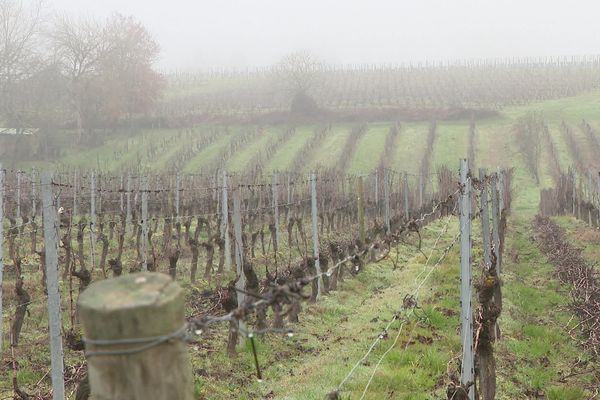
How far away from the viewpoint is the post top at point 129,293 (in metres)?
1.44

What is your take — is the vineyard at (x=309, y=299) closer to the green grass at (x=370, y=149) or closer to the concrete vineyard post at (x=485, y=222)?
the concrete vineyard post at (x=485, y=222)

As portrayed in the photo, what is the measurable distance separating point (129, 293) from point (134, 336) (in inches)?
4.3

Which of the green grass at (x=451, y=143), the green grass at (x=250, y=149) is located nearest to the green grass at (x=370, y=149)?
the green grass at (x=451, y=143)

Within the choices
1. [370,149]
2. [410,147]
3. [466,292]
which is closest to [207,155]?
[370,149]

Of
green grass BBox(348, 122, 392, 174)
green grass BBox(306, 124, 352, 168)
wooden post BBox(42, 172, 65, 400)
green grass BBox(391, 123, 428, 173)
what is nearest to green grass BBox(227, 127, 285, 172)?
green grass BBox(306, 124, 352, 168)

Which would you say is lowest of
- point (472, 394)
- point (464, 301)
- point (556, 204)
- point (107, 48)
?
point (556, 204)

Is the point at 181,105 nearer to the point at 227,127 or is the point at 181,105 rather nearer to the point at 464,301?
the point at 227,127

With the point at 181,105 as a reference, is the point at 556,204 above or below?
below

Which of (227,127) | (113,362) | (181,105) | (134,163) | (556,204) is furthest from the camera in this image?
(181,105)

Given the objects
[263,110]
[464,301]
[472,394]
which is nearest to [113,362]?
[464,301]

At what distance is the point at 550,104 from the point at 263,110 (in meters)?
29.6

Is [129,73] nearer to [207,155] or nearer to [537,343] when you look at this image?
[207,155]

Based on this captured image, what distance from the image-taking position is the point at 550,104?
58969 millimetres

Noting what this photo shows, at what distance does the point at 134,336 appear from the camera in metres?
1.44
